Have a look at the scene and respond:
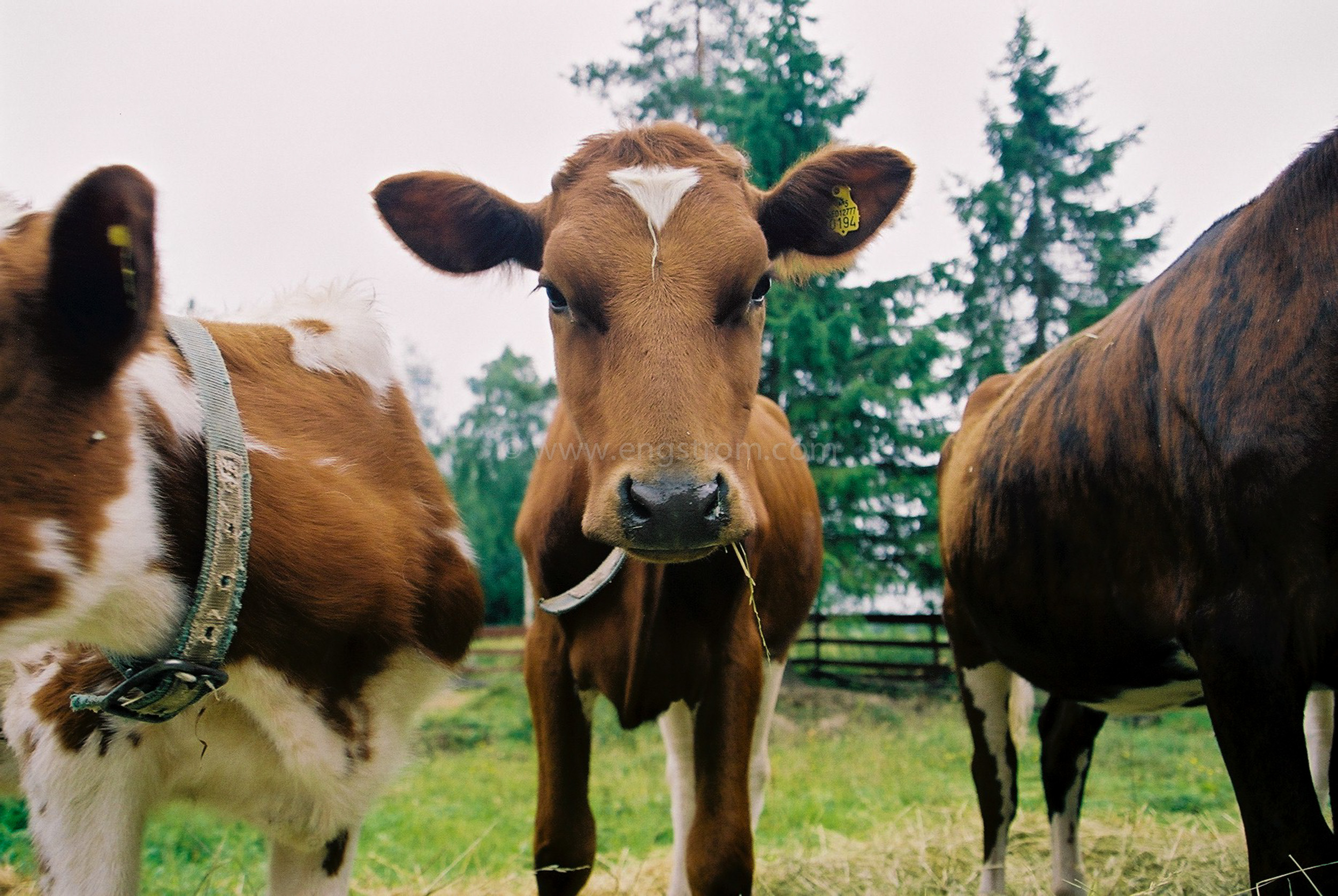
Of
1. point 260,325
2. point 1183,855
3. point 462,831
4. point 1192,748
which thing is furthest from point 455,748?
point 260,325

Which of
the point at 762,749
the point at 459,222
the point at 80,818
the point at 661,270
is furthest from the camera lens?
the point at 762,749

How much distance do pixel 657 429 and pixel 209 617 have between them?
1022mm

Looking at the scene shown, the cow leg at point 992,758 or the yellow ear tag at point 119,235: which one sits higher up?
the yellow ear tag at point 119,235

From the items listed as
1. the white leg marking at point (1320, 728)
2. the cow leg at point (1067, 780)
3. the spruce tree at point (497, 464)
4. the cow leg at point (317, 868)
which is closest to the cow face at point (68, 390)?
the cow leg at point (317, 868)

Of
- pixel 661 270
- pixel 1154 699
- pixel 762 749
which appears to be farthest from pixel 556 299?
pixel 762 749

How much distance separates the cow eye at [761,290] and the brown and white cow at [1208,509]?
1.12m

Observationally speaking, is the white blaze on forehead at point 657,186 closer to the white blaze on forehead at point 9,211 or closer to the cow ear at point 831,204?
the cow ear at point 831,204

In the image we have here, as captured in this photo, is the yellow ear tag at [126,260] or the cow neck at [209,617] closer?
the yellow ear tag at [126,260]

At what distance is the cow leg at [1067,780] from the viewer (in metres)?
4.12

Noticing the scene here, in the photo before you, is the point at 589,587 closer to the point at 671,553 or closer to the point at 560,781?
the point at 560,781

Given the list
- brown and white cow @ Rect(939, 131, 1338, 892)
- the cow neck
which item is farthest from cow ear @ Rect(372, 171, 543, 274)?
brown and white cow @ Rect(939, 131, 1338, 892)

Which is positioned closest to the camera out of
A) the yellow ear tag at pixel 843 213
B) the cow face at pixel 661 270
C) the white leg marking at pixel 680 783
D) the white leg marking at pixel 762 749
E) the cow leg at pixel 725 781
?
the cow face at pixel 661 270

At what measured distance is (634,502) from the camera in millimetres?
2094

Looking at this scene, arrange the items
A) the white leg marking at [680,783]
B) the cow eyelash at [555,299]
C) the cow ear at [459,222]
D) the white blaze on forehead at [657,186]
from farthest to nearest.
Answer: the white leg marking at [680,783]
the cow ear at [459,222]
the cow eyelash at [555,299]
the white blaze on forehead at [657,186]
